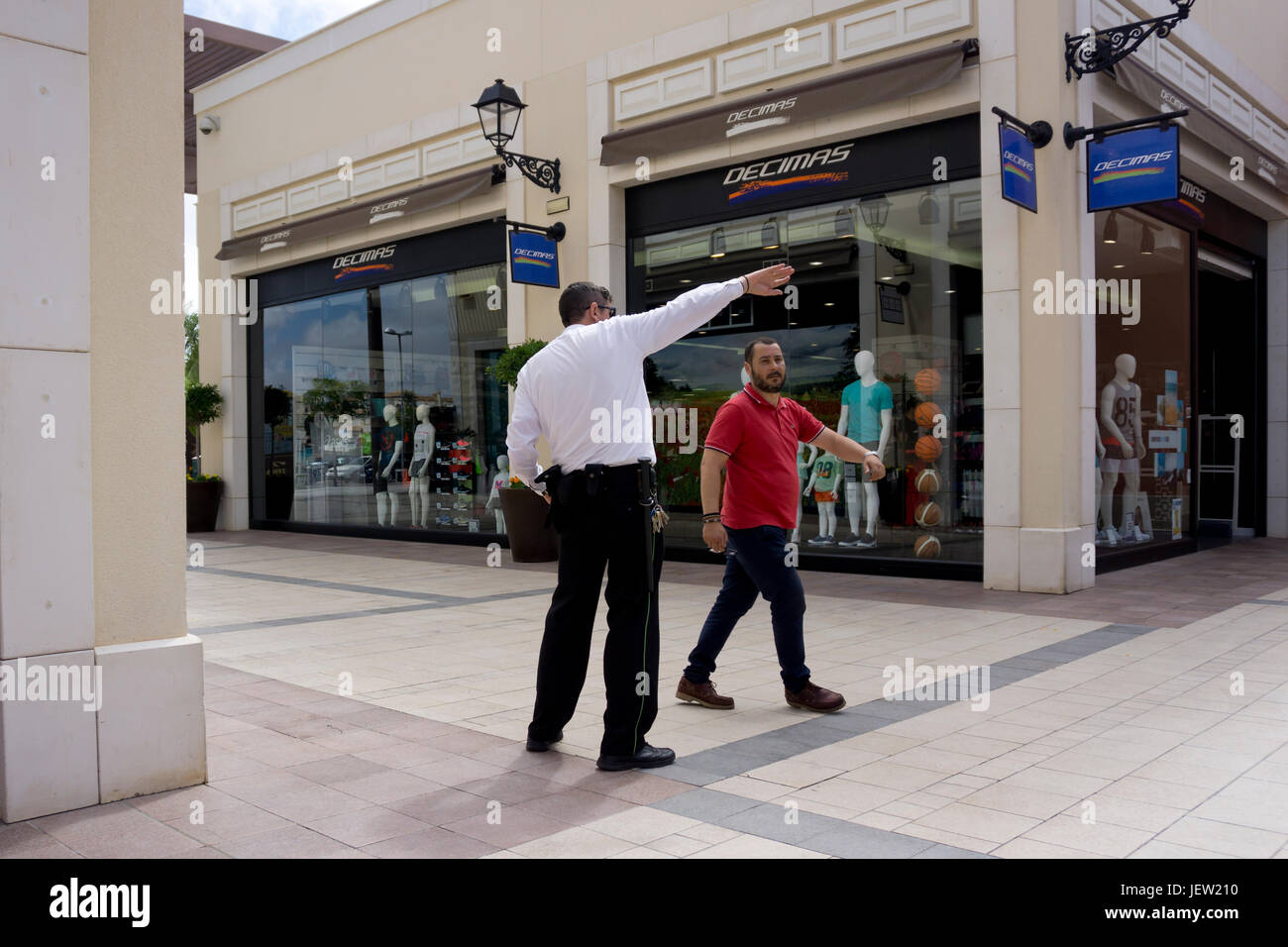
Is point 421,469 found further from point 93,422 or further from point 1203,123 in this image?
point 93,422

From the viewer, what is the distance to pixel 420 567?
470 inches

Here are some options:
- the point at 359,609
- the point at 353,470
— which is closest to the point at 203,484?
the point at 353,470

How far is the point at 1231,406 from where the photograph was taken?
1423 cm

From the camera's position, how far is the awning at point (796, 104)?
30.6ft

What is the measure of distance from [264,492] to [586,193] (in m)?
8.88

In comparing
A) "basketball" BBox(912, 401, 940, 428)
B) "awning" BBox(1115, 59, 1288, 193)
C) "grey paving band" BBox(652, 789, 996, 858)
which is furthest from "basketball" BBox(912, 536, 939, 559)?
"grey paving band" BBox(652, 789, 996, 858)

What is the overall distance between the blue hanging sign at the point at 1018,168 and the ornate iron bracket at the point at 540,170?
5.78 m

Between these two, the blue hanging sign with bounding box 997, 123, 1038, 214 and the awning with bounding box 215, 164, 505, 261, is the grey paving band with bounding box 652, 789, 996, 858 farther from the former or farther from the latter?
the awning with bounding box 215, 164, 505, 261

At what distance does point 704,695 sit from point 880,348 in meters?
6.10

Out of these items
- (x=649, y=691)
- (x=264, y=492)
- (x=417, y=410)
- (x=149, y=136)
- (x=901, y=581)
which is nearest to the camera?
(x=149, y=136)

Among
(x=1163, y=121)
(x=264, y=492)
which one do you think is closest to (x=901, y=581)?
(x=1163, y=121)

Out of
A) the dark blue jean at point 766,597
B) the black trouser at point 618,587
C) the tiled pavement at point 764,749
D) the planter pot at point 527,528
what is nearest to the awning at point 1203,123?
the tiled pavement at point 764,749

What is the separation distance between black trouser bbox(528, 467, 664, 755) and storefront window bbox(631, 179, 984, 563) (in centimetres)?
624
